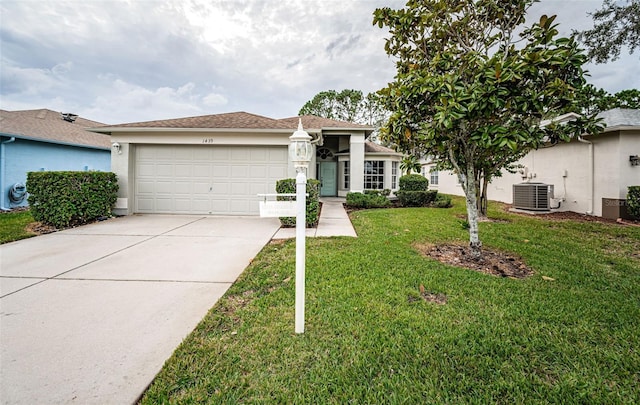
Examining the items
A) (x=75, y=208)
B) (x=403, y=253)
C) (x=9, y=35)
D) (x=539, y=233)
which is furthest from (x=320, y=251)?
(x=9, y=35)

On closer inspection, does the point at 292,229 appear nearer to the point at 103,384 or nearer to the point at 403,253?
the point at 403,253

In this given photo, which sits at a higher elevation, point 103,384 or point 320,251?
point 320,251

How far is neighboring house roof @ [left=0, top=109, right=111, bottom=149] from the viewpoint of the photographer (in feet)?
35.3

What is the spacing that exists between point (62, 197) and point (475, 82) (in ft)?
31.0

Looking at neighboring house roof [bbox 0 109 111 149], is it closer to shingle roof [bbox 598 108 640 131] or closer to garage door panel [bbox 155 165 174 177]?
garage door panel [bbox 155 165 174 177]

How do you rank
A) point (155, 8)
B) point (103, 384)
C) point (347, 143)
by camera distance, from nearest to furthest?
point (103, 384)
point (155, 8)
point (347, 143)

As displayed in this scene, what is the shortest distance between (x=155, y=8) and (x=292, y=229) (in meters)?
8.63

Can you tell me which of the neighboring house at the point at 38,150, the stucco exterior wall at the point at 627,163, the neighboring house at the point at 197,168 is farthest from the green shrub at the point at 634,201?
the neighboring house at the point at 38,150

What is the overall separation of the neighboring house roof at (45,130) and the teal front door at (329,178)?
10.4 metres

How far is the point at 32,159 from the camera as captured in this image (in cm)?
1101

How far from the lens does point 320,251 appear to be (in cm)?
506

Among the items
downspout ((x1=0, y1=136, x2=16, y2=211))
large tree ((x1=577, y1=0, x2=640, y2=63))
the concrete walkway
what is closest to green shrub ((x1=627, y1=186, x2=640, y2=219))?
large tree ((x1=577, y1=0, x2=640, y2=63))

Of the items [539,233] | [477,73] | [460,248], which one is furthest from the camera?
[539,233]

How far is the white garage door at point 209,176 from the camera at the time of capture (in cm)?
927
